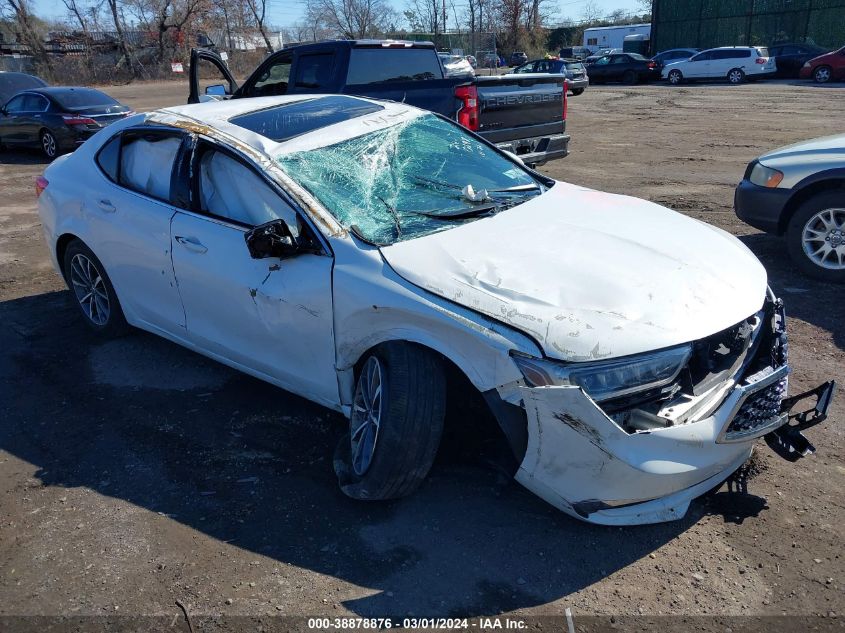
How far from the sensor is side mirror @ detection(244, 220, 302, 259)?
3.34 metres

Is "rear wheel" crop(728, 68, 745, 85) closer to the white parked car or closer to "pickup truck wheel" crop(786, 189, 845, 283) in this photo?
the white parked car

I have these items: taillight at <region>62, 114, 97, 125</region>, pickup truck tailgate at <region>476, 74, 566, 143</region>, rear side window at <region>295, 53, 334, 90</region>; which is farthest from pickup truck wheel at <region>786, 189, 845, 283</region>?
taillight at <region>62, 114, 97, 125</region>

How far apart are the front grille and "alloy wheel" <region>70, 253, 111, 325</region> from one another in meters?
4.14

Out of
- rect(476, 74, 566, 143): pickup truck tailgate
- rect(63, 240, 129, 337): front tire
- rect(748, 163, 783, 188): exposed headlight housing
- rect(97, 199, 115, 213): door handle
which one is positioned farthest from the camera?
rect(476, 74, 566, 143): pickup truck tailgate

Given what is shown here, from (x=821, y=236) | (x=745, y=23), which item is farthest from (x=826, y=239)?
(x=745, y=23)

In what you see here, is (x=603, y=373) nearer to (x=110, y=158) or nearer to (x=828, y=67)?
(x=110, y=158)

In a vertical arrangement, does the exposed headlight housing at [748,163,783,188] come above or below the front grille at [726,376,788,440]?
above

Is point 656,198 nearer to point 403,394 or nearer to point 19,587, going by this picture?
point 403,394

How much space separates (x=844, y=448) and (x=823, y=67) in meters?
28.9

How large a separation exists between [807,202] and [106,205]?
17.5 ft

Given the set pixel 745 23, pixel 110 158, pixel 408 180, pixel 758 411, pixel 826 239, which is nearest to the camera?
pixel 758 411

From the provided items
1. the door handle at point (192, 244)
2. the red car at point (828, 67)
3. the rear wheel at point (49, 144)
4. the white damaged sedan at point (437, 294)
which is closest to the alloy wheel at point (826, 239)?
the white damaged sedan at point (437, 294)

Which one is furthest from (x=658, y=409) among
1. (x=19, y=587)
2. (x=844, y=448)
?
(x=19, y=587)

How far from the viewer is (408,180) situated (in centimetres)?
396
